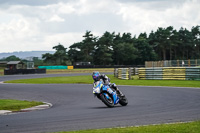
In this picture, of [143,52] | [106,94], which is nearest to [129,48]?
[143,52]

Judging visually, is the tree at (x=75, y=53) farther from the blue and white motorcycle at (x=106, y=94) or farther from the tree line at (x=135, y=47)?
the blue and white motorcycle at (x=106, y=94)

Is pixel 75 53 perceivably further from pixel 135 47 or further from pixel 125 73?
pixel 125 73

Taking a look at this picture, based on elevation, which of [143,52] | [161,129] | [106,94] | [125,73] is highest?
[143,52]

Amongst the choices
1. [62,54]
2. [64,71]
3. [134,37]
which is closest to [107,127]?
[64,71]

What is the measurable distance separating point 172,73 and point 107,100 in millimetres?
21005

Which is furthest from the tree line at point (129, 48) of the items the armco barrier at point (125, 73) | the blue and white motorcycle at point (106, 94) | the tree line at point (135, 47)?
the blue and white motorcycle at point (106, 94)

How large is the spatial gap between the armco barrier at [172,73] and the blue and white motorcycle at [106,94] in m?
19.5

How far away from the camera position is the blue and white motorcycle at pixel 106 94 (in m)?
13.5

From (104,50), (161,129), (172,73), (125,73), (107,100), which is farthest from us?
(104,50)

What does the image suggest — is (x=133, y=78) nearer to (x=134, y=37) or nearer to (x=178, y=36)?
(x=134, y=37)

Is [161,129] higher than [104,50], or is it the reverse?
[104,50]

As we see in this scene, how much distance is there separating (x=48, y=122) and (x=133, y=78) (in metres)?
27.8

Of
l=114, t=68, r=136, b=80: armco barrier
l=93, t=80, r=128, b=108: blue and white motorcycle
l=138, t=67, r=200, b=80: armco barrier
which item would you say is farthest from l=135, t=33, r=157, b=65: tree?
l=93, t=80, r=128, b=108: blue and white motorcycle

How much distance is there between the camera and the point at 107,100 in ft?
44.8
